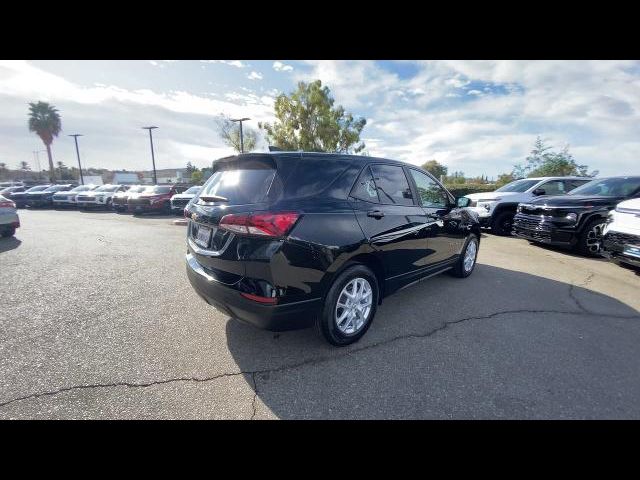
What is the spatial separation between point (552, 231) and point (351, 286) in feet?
20.7

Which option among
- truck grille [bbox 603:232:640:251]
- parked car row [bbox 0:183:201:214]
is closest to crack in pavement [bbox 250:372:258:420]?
truck grille [bbox 603:232:640:251]

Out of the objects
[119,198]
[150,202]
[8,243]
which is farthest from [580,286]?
[119,198]

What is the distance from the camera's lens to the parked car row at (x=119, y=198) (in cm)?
1460

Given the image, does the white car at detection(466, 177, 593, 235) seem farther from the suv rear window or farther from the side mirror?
the suv rear window

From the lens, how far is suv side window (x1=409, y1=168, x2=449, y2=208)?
3953mm

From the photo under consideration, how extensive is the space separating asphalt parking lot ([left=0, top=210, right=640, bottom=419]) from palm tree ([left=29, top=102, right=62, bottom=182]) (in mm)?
55020

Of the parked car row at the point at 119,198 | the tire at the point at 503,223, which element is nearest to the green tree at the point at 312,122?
the parked car row at the point at 119,198

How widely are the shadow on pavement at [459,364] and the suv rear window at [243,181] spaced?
1.47 metres

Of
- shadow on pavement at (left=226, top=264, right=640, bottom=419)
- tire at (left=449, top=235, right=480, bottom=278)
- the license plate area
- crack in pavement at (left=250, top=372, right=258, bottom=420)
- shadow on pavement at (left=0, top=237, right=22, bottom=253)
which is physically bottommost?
shadow on pavement at (left=0, top=237, right=22, bottom=253)

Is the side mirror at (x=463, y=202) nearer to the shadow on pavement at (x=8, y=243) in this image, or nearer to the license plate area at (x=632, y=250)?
the license plate area at (x=632, y=250)

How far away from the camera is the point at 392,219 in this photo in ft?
10.8
